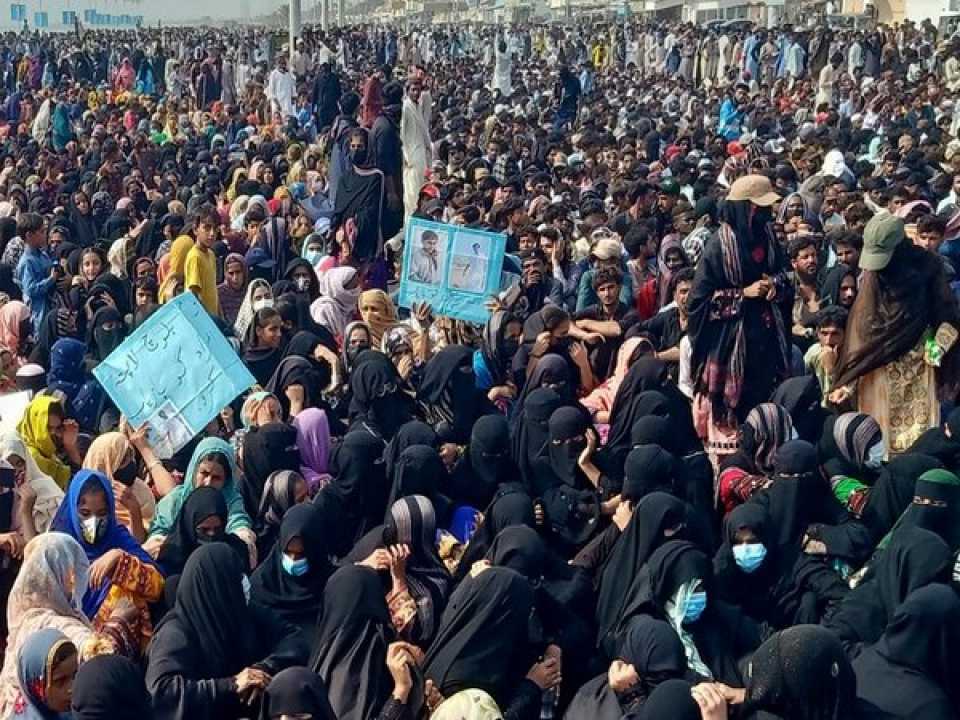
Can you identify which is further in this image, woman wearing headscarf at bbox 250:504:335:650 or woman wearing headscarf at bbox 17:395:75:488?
woman wearing headscarf at bbox 17:395:75:488

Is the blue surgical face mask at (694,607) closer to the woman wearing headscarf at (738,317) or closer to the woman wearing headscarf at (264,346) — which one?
the woman wearing headscarf at (738,317)

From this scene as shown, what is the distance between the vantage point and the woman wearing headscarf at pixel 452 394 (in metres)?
5.86

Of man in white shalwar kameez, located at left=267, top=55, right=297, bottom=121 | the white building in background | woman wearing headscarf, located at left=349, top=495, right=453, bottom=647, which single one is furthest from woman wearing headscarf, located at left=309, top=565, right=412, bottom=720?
the white building in background

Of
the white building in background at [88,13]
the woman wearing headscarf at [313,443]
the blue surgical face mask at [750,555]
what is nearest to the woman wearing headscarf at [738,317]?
the woman wearing headscarf at [313,443]

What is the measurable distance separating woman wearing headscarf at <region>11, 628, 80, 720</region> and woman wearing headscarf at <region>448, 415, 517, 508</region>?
1854 mm

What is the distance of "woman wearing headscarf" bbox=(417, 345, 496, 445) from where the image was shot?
5.86 meters

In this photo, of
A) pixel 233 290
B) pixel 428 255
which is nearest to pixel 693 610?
pixel 428 255

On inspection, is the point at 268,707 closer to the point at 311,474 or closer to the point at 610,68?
the point at 311,474

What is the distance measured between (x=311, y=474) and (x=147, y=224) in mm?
4305

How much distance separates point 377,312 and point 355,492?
6.86 ft

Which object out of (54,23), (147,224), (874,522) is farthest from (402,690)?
(54,23)

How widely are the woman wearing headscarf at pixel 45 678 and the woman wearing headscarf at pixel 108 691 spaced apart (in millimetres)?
130

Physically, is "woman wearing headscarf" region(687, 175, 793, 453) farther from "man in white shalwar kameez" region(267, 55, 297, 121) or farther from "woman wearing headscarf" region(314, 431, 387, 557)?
"man in white shalwar kameez" region(267, 55, 297, 121)

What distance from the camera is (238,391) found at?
564 cm
